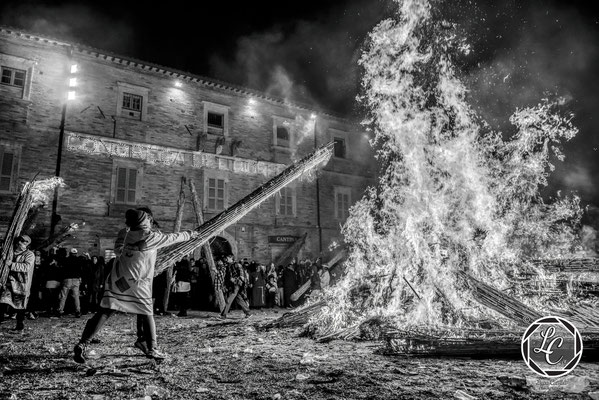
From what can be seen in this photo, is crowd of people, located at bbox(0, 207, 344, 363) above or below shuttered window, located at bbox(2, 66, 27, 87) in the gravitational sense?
below

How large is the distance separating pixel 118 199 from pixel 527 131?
1598 cm

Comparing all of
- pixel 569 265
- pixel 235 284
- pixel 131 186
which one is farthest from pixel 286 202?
pixel 569 265

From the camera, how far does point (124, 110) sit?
1695 cm

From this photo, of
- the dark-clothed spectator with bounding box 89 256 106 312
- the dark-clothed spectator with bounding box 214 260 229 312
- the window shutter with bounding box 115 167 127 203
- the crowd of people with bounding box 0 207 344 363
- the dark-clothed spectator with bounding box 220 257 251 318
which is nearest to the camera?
the crowd of people with bounding box 0 207 344 363

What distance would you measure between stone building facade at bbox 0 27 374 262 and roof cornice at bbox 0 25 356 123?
6 cm

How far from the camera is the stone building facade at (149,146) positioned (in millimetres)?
14820

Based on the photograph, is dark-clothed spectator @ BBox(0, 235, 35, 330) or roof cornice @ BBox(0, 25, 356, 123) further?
roof cornice @ BBox(0, 25, 356, 123)

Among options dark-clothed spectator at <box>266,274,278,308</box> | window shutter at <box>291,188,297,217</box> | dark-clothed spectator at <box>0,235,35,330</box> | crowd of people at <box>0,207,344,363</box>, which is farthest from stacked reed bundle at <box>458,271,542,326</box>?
window shutter at <box>291,188,297,217</box>

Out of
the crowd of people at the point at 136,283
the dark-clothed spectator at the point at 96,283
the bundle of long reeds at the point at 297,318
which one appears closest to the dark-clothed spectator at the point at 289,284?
the crowd of people at the point at 136,283

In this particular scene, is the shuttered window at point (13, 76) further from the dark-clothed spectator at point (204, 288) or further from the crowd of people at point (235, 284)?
the dark-clothed spectator at point (204, 288)

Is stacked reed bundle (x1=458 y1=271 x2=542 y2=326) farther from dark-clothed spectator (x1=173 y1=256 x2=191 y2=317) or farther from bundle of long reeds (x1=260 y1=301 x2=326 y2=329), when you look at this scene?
dark-clothed spectator (x1=173 y1=256 x2=191 y2=317)

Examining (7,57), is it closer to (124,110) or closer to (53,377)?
(124,110)

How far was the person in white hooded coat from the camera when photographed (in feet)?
15.4

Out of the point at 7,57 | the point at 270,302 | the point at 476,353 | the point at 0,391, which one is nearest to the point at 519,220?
the point at 270,302
